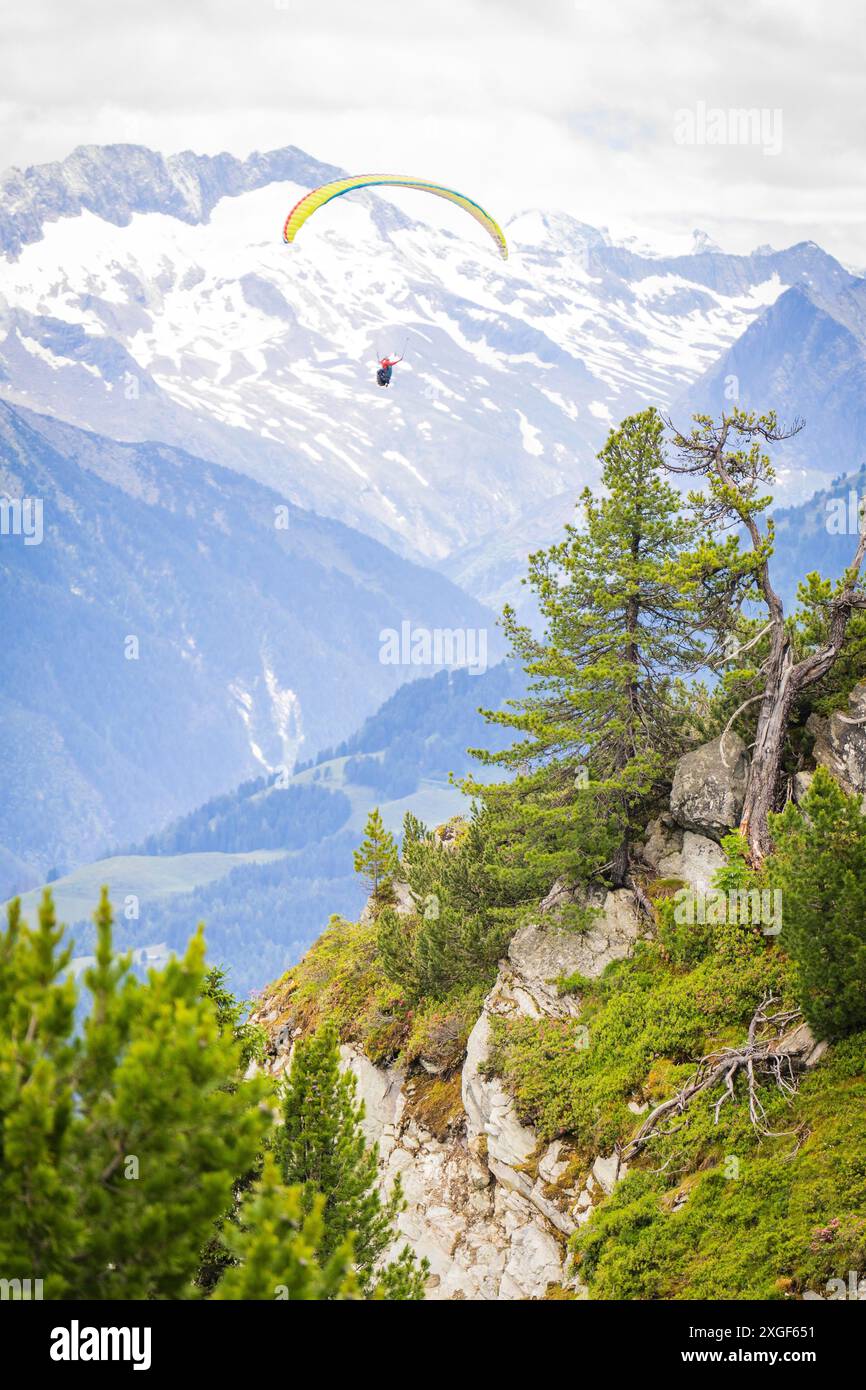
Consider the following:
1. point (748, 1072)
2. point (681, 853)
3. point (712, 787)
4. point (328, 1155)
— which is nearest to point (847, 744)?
point (712, 787)

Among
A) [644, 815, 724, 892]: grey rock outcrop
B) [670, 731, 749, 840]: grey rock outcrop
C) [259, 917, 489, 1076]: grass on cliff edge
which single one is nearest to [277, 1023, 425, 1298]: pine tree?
[259, 917, 489, 1076]: grass on cliff edge

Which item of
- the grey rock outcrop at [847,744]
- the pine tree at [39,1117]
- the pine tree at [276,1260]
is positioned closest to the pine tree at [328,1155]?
the pine tree at [276,1260]

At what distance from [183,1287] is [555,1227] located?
17.4 m

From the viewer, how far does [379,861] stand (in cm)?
4384

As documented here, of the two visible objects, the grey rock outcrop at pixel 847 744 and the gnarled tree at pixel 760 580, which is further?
the gnarled tree at pixel 760 580

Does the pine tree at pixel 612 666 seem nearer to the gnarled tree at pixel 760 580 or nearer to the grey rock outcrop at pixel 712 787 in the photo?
the grey rock outcrop at pixel 712 787

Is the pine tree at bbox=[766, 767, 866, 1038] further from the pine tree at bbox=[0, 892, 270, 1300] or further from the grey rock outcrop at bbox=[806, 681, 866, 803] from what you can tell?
the pine tree at bbox=[0, 892, 270, 1300]

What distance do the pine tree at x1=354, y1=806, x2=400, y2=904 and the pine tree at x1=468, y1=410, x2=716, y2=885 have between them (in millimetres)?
9308

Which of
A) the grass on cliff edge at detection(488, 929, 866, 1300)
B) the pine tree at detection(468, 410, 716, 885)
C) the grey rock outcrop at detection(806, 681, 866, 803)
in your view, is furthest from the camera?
the pine tree at detection(468, 410, 716, 885)

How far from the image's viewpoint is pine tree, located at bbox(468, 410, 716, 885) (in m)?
32.9

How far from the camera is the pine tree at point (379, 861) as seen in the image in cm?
4331

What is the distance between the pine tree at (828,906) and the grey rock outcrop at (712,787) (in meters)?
7.88

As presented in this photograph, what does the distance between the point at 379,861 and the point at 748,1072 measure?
70.2 feet
